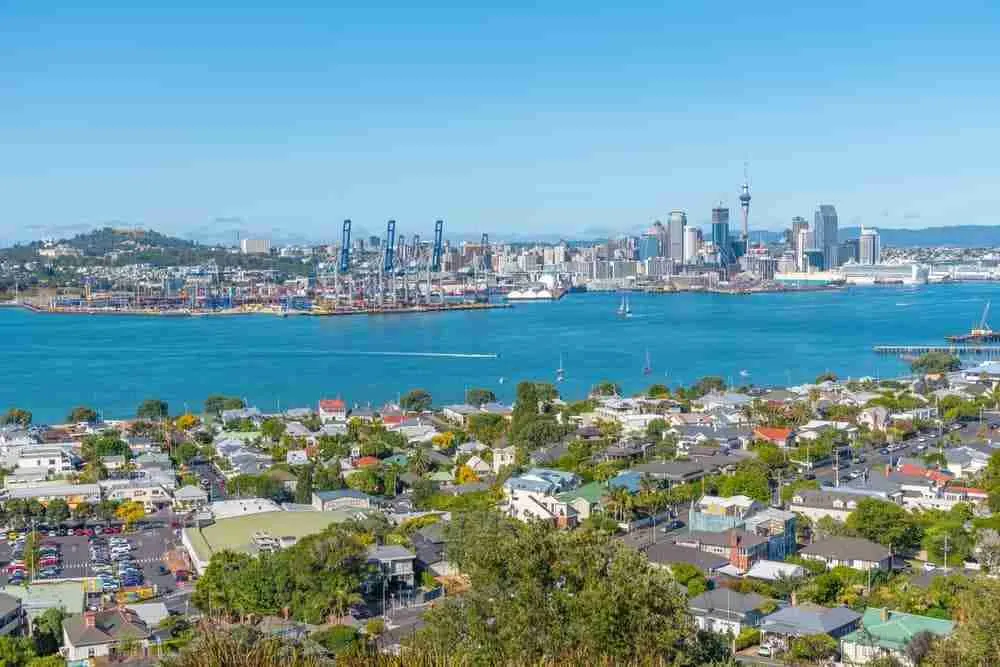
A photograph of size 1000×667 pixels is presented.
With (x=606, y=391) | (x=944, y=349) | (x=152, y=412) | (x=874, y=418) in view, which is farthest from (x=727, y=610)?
(x=944, y=349)

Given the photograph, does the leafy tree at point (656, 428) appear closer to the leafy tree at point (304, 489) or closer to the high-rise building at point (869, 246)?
the leafy tree at point (304, 489)

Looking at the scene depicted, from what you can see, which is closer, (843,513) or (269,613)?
(269,613)

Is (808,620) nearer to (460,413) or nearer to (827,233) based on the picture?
(460,413)

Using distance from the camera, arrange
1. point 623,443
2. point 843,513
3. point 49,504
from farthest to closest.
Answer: point 623,443 → point 49,504 → point 843,513

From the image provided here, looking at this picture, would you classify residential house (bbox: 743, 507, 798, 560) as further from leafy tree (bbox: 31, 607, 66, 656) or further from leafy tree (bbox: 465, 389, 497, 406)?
leafy tree (bbox: 465, 389, 497, 406)

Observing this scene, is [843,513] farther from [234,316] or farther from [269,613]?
[234,316]

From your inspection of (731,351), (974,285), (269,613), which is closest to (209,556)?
(269,613)

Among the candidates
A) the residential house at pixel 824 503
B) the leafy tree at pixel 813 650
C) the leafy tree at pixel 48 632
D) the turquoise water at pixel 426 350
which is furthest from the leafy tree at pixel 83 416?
the leafy tree at pixel 813 650
